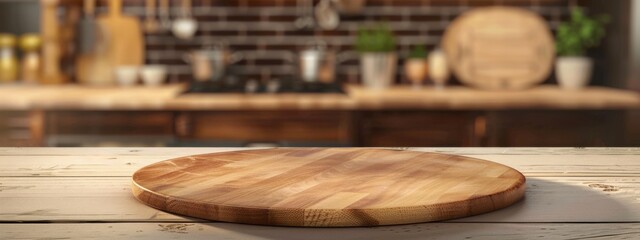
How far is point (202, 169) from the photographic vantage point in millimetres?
981

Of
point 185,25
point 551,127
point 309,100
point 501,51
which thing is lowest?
point 551,127

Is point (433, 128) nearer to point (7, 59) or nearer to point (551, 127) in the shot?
point (551, 127)

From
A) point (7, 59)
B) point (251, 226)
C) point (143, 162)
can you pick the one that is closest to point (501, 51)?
point (7, 59)

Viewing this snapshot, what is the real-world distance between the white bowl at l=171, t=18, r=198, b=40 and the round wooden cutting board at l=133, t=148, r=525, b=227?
259 cm

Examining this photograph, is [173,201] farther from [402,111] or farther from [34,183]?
[402,111]

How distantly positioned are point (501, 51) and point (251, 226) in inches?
113

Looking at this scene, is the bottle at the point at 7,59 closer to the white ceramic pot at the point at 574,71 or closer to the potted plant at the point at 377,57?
the potted plant at the point at 377,57

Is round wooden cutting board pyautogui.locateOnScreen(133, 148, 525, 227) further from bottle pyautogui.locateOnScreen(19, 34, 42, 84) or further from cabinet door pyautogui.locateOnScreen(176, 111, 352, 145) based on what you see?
bottle pyautogui.locateOnScreen(19, 34, 42, 84)

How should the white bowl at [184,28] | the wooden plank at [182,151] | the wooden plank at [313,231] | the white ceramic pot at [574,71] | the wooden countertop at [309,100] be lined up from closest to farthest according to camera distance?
the wooden plank at [313,231] < the wooden plank at [182,151] < the wooden countertop at [309,100] < the white ceramic pot at [574,71] < the white bowl at [184,28]

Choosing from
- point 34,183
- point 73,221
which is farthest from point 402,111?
point 73,221

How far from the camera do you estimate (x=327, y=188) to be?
2.77 ft

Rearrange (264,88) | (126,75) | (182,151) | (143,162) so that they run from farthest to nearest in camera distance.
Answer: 1. (126,75)
2. (264,88)
3. (182,151)
4. (143,162)

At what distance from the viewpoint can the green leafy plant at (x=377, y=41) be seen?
3490 mm

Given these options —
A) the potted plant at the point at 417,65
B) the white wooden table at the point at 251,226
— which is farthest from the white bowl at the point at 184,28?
the white wooden table at the point at 251,226
